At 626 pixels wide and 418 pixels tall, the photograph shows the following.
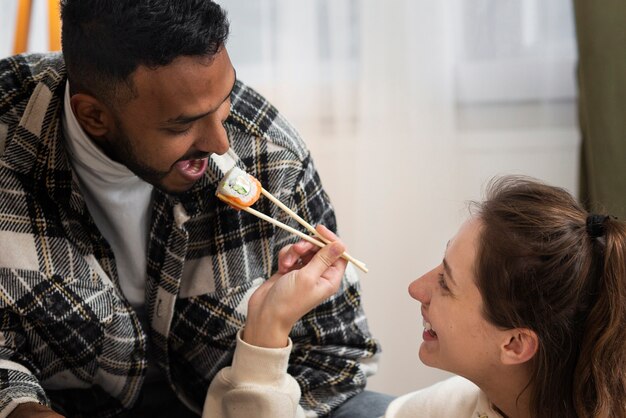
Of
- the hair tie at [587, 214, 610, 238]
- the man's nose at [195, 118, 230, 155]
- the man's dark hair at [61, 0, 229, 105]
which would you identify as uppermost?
the man's dark hair at [61, 0, 229, 105]

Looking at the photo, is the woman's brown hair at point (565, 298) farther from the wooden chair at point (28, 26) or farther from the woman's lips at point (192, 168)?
the wooden chair at point (28, 26)

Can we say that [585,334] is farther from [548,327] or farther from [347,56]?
[347,56]

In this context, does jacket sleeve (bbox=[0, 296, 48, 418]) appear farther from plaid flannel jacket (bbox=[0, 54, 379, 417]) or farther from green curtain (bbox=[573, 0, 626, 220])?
green curtain (bbox=[573, 0, 626, 220])

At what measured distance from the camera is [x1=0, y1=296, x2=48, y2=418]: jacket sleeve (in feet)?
4.49

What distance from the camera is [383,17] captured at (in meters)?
2.11

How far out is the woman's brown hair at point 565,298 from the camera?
48.9 inches

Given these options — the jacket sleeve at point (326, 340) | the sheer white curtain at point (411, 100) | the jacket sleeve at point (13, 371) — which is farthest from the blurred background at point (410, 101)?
the jacket sleeve at point (13, 371)

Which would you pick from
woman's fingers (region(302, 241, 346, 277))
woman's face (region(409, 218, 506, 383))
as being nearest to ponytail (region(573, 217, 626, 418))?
woman's face (region(409, 218, 506, 383))

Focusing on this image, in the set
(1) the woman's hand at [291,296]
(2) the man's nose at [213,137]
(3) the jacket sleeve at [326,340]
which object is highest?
(2) the man's nose at [213,137]

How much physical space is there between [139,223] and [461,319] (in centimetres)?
62

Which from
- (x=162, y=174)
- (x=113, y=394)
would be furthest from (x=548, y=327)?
(x=113, y=394)

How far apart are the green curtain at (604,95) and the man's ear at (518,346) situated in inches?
31.2

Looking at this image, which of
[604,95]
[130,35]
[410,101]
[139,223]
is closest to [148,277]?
[139,223]

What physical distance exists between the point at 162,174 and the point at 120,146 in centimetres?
9
